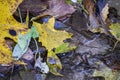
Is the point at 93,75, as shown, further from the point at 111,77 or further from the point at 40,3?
the point at 40,3

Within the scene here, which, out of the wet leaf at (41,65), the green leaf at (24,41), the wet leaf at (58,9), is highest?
the wet leaf at (58,9)

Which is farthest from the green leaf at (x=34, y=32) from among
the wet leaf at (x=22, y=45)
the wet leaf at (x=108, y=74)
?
the wet leaf at (x=108, y=74)

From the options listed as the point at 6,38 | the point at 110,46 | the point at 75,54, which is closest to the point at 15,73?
the point at 6,38

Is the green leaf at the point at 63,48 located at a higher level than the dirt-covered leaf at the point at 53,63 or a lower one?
higher

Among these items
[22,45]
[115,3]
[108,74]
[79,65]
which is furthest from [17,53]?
[115,3]

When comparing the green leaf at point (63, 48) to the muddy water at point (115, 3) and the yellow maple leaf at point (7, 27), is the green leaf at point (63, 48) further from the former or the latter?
the muddy water at point (115, 3)

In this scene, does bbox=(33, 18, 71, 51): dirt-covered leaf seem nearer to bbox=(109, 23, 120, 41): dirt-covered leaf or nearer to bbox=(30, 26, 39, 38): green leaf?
bbox=(30, 26, 39, 38): green leaf
